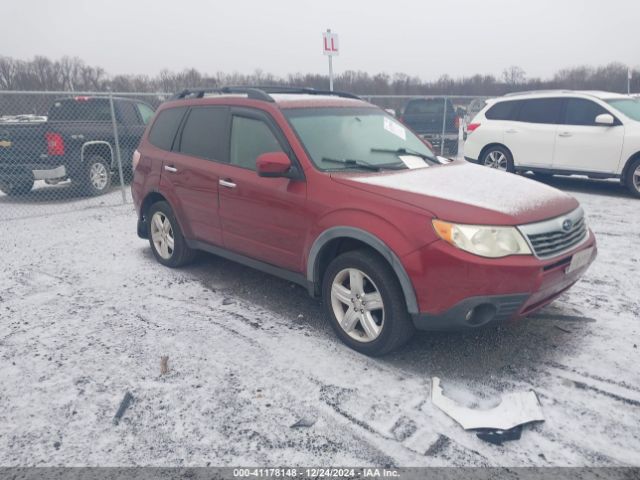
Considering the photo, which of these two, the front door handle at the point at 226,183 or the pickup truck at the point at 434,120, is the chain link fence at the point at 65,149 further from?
the pickup truck at the point at 434,120

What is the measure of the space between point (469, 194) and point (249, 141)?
1.90 meters

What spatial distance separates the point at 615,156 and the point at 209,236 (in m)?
7.26

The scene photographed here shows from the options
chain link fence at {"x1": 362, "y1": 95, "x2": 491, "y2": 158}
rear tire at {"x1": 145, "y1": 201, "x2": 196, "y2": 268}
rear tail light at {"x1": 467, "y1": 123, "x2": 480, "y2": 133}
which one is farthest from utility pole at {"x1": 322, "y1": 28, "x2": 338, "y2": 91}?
rear tire at {"x1": 145, "y1": 201, "x2": 196, "y2": 268}

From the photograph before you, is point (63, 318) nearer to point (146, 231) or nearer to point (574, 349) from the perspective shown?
point (146, 231)

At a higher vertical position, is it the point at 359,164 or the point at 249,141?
the point at 249,141

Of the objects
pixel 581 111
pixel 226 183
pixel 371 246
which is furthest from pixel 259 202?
pixel 581 111

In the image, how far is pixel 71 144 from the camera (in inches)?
354

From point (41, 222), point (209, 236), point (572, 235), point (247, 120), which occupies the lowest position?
point (41, 222)

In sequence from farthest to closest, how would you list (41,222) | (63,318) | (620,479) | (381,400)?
(41,222) → (63,318) → (381,400) → (620,479)

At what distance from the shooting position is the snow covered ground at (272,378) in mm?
2484

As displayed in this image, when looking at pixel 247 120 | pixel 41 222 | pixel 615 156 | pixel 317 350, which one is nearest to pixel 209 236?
pixel 247 120

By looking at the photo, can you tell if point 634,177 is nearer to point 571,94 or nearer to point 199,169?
point 571,94

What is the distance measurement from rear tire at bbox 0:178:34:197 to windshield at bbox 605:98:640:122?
418 inches

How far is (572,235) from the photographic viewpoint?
10.7 feet
